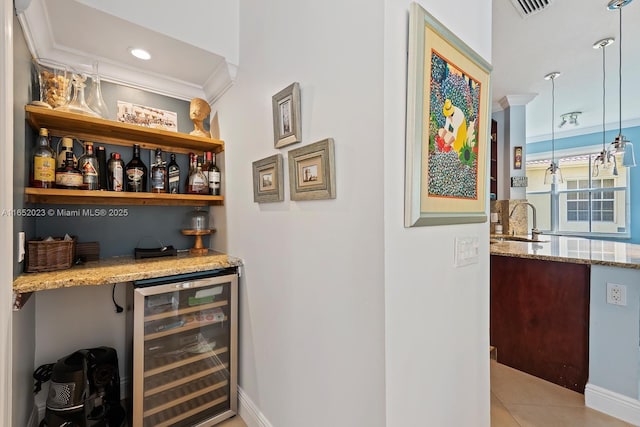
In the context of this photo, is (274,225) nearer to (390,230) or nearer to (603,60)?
(390,230)

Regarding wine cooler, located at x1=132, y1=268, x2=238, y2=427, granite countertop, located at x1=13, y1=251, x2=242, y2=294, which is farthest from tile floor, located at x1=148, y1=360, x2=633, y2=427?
granite countertop, located at x1=13, y1=251, x2=242, y2=294

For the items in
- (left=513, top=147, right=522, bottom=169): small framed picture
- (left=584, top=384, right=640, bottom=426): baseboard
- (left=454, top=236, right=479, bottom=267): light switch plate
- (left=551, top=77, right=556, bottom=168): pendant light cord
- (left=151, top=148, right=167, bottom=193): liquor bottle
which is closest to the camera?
(left=454, top=236, right=479, bottom=267): light switch plate

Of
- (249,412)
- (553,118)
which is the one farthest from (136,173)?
(553,118)

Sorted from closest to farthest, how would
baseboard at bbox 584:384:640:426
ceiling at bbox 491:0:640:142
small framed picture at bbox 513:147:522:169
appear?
baseboard at bbox 584:384:640:426 < ceiling at bbox 491:0:640:142 < small framed picture at bbox 513:147:522:169

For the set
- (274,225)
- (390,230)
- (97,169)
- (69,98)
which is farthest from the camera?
(97,169)

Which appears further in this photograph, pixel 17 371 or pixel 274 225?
pixel 274 225

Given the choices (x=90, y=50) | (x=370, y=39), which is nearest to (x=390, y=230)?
(x=370, y=39)

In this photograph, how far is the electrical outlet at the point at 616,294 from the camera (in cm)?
173

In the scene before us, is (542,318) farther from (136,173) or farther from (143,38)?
(143,38)

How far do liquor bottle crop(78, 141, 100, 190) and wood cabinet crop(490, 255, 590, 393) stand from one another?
113 inches

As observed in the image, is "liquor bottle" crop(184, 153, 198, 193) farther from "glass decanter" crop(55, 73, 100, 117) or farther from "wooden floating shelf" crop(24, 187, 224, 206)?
"glass decanter" crop(55, 73, 100, 117)

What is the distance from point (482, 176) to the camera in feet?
4.47

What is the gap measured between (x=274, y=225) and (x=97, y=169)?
1167 mm

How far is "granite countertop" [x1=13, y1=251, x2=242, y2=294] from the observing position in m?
1.30
